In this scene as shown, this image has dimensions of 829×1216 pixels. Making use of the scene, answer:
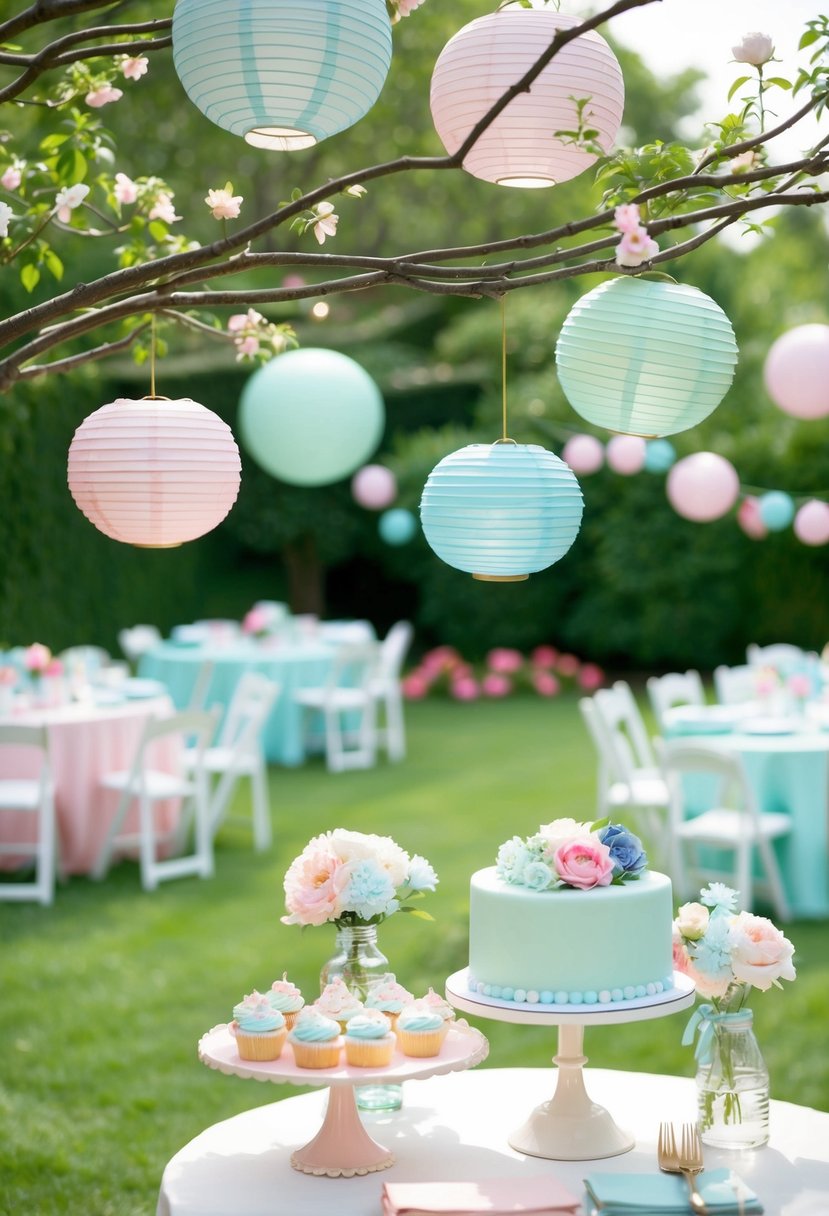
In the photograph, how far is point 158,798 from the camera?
302 inches

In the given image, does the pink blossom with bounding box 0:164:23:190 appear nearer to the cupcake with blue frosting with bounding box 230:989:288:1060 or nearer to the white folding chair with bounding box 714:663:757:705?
the cupcake with blue frosting with bounding box 230:989:288:1060

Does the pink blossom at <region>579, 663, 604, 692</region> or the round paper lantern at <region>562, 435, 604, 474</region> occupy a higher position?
the round paper lantern at <region>562, 435, 604, 474</region>

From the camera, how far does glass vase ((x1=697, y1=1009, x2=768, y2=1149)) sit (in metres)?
2.50

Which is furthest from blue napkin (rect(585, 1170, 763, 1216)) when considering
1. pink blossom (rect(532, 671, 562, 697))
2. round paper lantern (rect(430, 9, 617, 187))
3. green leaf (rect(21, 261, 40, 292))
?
pink blossom (rect(532, 671, 562, 697))

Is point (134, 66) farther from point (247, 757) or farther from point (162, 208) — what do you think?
point (247, 757)

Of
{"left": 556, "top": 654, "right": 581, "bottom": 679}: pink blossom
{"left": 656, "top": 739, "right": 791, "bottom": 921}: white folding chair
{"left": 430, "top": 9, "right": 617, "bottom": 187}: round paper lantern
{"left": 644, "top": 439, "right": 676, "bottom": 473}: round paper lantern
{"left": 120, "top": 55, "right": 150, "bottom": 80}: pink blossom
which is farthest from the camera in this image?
{"left": 556, "top": 654, "right": 581, "bottom": 679}: pink blossom

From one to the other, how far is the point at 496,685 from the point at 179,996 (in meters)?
8.46

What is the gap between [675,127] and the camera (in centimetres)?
2531

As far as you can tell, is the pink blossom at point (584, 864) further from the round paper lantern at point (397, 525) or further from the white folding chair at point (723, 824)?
the round paper lantern at point (397, 525)

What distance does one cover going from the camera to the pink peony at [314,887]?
2.54 meters

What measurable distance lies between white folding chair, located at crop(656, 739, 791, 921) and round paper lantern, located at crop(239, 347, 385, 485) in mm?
3730

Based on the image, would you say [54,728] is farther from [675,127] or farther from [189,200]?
[675,127]

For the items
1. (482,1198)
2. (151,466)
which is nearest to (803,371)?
(151,466)

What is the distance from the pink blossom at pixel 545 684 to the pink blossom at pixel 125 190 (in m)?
10.8
